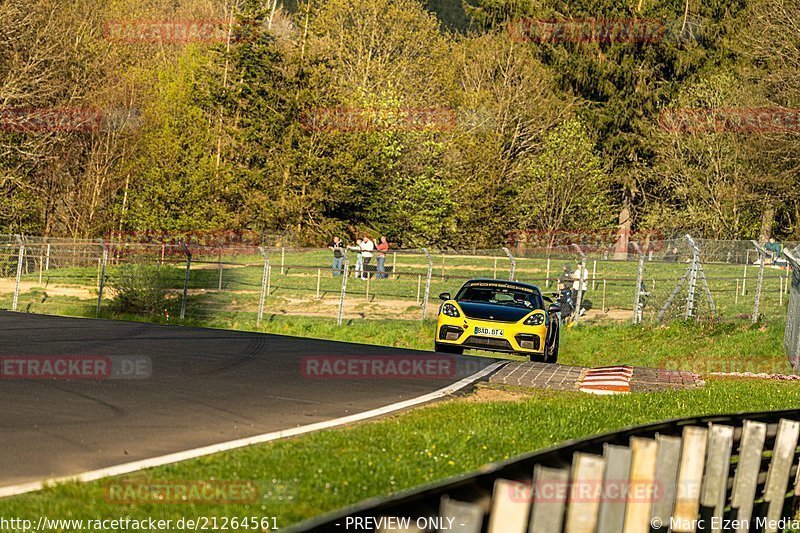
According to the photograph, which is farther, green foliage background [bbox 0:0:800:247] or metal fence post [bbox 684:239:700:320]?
green foliage background [bbox 0:0:800:247]

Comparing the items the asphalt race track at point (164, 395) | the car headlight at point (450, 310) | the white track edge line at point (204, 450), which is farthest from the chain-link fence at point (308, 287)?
the white track edge line at point (204, 450)

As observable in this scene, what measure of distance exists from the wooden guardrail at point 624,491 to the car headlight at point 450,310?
12250mm

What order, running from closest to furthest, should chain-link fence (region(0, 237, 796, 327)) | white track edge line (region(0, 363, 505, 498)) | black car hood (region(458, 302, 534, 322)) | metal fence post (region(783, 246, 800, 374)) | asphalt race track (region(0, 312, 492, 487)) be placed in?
white track edge line (region(0, 363, 505, 498)) → asphalt race track (region(0, 312, 492, 487)) → metal fence post (region(783, 246, 800, 374)) → black car hood (region(458, 302, 534, 322)) → chain-link fence (region(0, 237, 796, 327))

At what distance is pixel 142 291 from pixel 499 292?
11398 millimetres

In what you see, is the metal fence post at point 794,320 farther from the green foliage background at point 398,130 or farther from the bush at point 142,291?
the green foliage background at point 398,130

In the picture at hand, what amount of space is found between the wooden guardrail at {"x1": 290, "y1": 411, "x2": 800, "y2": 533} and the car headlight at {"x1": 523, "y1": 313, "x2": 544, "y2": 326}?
39.5 feet

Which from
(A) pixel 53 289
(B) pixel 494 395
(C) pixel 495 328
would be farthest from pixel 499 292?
(A) pixel 53 289

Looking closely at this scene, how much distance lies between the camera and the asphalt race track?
9.16 meters

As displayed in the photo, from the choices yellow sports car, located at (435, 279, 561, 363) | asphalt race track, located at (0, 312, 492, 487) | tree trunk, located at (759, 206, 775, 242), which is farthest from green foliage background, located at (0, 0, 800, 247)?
asphalt race track, located at (0, 312, 492, 487)

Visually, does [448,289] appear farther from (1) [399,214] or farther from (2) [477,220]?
(2) [477,220]

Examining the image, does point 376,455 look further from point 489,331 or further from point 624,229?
point 624,229

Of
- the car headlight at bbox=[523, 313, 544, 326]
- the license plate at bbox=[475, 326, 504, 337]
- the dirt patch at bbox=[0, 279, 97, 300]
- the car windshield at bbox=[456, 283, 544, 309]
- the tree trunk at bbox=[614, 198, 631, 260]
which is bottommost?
the dirt patch at bbox=[0, 279, 97, 300]

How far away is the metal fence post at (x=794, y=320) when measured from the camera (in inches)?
806

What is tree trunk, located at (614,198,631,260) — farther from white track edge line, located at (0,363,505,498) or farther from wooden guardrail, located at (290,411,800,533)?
wooden guardrail, located at (290,411,800,533)
